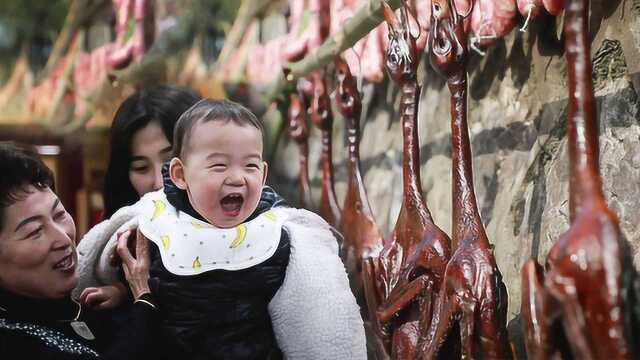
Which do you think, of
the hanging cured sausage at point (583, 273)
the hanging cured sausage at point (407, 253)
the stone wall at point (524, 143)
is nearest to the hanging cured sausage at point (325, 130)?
the stone wall at point (524, 143)

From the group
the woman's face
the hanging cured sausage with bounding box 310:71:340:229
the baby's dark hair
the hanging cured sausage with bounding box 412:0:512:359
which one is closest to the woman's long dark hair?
the woman's face

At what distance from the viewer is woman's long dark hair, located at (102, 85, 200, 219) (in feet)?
3.50

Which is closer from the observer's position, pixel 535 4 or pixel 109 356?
pixel 109 356

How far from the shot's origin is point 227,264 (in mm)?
917

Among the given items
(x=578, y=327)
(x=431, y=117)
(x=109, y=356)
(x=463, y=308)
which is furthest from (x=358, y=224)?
(x=578, y=327)

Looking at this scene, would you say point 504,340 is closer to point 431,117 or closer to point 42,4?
point 431,117

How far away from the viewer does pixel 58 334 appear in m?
0.97

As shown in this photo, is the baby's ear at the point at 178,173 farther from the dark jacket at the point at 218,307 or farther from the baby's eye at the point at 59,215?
the baby's eye at the point at 59,215

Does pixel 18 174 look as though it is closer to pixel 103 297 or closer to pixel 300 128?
pixel 103 297

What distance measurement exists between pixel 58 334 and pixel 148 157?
25cm

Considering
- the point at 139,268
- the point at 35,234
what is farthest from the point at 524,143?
the point at 35,234

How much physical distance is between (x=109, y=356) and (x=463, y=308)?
0.43 m

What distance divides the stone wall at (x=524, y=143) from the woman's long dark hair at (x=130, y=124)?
0.17 m

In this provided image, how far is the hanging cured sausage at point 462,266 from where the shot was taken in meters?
0.96
